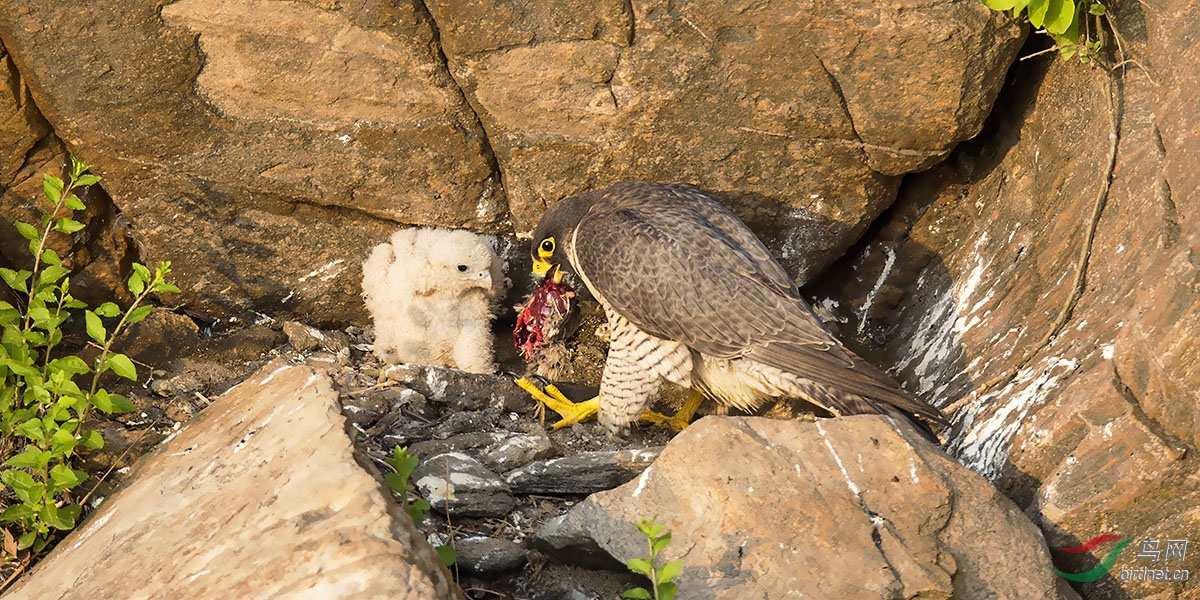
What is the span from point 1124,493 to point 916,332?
1.68m

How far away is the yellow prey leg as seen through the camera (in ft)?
16.0

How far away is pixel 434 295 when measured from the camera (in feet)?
16.0

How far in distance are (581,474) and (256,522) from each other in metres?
1.35

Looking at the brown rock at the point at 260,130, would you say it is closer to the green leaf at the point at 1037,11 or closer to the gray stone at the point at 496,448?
the gray stone at the point at 496,448

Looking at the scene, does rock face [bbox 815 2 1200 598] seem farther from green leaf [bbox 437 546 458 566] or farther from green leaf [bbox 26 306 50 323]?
green leaf [bbox 26 306 50 323]

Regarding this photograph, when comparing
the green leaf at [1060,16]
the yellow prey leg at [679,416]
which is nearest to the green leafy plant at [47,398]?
the yellow prey leg at [679,416]

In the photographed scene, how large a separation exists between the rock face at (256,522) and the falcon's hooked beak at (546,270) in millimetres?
1409

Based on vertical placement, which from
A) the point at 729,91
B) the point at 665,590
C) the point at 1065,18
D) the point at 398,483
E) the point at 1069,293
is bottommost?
the point at 398,483

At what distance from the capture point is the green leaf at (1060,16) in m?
4.25

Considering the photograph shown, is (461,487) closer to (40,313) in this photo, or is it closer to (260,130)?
(40,313)

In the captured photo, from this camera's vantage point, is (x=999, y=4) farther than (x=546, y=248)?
No

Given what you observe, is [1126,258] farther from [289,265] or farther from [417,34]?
[289,265]

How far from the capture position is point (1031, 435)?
3678mm

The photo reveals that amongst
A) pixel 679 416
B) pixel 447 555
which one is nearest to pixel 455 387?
pixel 679 416
